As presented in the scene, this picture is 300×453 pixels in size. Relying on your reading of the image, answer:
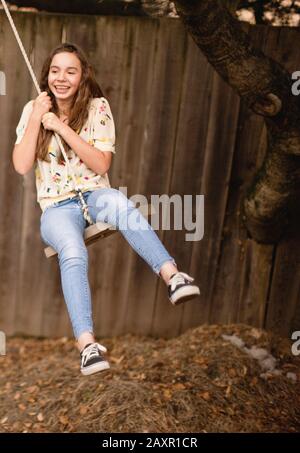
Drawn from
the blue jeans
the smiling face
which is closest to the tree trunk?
the smiling face

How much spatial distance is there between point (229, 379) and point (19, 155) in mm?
1893

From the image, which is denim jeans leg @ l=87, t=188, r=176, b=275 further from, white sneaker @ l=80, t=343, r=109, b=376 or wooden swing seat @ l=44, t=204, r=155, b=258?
white sneaker @ l=80, t=343, r=109, b=376

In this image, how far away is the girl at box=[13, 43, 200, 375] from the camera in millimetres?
2844

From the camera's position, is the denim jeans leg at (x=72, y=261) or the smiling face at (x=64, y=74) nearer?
the denim jeans leg at (x=72, y=261)

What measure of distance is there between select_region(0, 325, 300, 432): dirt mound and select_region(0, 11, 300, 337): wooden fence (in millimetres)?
278

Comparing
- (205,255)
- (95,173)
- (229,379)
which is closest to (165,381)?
(229,379)

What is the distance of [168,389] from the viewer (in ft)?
12.5

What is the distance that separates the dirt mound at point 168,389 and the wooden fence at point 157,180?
28cm

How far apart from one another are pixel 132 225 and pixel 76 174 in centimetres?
52

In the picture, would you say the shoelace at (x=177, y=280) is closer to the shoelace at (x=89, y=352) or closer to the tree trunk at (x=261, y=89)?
the shoelace at (x=89, y=352)

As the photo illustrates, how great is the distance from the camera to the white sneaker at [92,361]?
2.63 meters

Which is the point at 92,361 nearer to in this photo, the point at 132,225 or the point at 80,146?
the point at 132,225

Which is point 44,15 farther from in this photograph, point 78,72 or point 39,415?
point 39,415

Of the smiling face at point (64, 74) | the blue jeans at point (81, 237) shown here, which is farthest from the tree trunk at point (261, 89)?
the blue jeans at point (81, 237)
